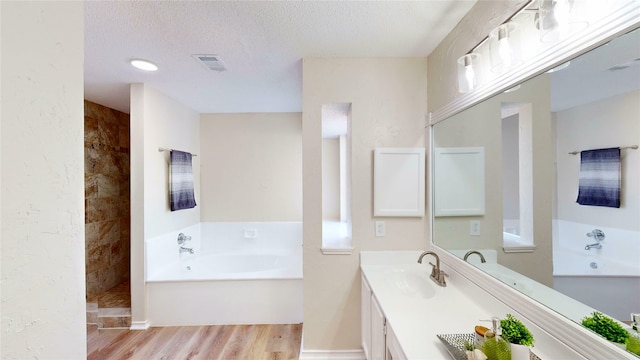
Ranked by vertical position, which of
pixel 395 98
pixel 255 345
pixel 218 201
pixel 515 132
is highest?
pixel 395 98

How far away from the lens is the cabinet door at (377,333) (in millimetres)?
1425

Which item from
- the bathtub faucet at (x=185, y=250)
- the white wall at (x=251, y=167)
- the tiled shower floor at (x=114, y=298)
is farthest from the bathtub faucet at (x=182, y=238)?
the tiled shower floor at (x=114, y=298)

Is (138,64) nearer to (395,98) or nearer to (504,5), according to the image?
(395,98)

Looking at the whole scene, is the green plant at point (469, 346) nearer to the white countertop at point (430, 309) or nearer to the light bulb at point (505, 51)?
the white countertop at point (430, 309)

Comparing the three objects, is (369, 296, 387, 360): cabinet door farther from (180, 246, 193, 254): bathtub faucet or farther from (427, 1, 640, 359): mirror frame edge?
(180, 246, 193, 254): bathtub faucet

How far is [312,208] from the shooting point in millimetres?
2062

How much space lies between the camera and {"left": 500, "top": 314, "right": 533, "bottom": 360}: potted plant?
33.2 inches

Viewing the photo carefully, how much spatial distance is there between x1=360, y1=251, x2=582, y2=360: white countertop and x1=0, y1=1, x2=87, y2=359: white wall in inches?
43.5

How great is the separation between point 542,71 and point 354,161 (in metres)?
1.25

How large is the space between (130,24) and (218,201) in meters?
2.43

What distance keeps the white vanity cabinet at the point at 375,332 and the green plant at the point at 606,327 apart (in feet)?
2.12

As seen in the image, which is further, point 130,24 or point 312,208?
point 312,208

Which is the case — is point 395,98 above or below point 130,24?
below

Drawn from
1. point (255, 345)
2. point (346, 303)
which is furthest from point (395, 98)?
point (255, 345)
